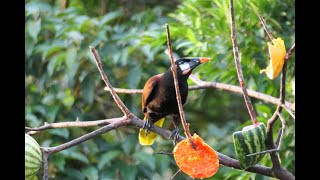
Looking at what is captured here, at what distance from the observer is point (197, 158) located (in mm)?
1627

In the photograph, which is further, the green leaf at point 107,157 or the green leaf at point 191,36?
the green leaf at point 107,157

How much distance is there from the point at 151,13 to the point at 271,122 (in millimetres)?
2502

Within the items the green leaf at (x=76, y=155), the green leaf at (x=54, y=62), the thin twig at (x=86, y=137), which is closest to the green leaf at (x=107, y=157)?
the green leaf at (x=76, y=155)

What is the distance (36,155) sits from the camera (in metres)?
1.58

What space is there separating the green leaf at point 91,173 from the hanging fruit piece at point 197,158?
5.72 feet

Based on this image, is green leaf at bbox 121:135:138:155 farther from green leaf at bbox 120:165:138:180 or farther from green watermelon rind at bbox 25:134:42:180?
green watermelon rind at bbox 25:134:42:180

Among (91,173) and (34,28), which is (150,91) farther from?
(34,28)

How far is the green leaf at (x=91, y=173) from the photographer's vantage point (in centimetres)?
332

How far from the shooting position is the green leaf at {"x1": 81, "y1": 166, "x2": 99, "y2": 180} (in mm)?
3320

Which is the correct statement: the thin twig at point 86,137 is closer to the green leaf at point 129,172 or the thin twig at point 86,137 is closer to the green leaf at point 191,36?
the green leaf at point 191,36

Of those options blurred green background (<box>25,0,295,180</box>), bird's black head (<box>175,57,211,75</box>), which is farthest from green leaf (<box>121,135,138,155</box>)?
bird's black head (<box>175,57,211,75</box>)

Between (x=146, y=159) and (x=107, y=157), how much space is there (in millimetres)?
237

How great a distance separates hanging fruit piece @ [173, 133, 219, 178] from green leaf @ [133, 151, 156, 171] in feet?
5.53
